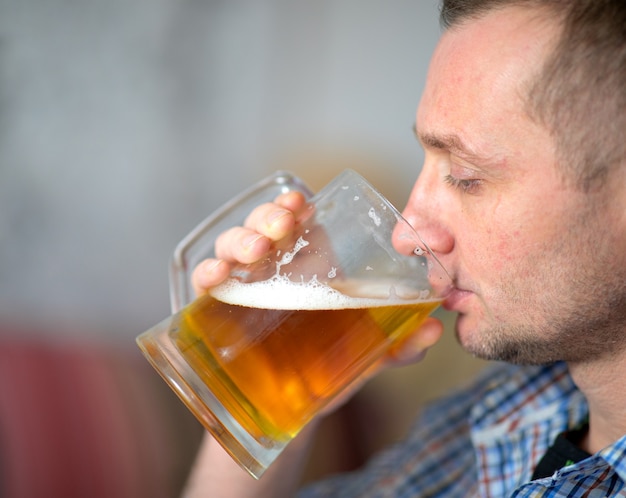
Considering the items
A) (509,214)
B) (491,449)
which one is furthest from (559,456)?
(509,214)

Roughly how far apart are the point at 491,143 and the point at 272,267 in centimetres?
32

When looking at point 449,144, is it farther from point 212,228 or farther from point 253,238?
point 212,228

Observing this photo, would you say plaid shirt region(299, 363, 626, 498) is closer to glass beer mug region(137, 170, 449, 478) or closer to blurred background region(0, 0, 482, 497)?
glass beer mug region(137, 170, 449, 478)

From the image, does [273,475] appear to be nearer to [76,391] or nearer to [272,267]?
[272,267]

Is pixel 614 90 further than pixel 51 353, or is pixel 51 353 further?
pixel 51 353

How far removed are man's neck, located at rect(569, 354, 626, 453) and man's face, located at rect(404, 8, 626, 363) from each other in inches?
1.2

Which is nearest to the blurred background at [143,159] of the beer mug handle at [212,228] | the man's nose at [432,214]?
the beer mug handle at [212,228]

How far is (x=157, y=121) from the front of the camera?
2.46 metres

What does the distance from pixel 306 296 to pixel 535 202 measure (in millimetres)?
317

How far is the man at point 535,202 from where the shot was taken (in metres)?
0.86

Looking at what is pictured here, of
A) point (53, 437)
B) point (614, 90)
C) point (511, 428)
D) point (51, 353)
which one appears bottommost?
point (511, 428)

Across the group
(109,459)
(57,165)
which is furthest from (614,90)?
(57,165)

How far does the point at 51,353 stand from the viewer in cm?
176

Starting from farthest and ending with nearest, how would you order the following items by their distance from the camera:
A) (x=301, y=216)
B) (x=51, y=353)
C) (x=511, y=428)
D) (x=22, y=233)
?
(x=22, y=233)
(x=51, y=353)
(x=511, y=428)
(x=301, y=216)
